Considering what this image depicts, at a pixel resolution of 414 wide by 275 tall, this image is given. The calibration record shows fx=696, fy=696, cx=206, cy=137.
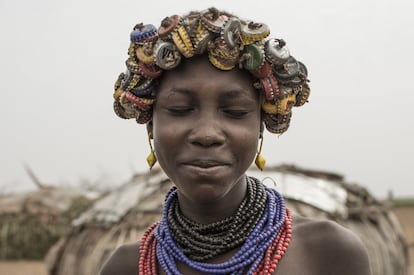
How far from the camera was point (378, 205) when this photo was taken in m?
7.02

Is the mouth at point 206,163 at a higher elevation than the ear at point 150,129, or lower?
lower

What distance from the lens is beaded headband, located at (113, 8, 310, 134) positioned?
208cm

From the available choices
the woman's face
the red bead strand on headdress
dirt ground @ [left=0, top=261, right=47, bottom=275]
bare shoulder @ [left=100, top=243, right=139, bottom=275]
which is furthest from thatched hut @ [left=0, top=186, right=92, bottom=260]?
the woman's face

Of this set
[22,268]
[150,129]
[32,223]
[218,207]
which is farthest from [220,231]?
[32,223]

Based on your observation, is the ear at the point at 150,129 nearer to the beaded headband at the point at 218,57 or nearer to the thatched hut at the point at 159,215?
the beaded headband at the point at 218,57

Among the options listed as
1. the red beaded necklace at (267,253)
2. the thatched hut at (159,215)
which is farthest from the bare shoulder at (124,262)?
the thatched hut at (159,215)

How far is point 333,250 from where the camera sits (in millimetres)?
2188

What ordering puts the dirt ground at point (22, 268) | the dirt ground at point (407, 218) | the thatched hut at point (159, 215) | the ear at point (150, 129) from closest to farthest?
1. the ear at point (150, 129)
2. the thatched hut at point (159, 215)
3. the dirt ground at point (22, 268)
4. the dirt ground at point (407, 218)

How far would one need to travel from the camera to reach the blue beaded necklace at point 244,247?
2.19 meters

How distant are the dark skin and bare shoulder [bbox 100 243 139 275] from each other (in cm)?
37

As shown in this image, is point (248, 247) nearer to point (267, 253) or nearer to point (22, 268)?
point (267, 253)

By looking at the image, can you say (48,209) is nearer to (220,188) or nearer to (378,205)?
(378,205)

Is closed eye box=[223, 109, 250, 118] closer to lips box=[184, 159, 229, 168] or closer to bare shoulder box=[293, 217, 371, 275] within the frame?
lips box=[184, 159, 229, 168]

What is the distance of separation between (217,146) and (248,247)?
0.38 m
